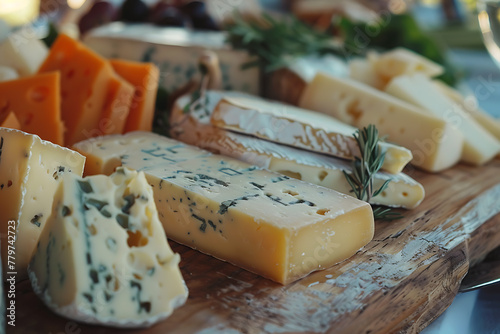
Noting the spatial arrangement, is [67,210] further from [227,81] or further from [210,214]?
[227,81]

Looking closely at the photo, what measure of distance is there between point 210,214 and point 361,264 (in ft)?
1.11

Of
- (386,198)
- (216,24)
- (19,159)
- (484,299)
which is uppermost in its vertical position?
(216,24)

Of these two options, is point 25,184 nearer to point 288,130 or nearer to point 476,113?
point 288,130

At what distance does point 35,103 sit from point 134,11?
1.07 meters

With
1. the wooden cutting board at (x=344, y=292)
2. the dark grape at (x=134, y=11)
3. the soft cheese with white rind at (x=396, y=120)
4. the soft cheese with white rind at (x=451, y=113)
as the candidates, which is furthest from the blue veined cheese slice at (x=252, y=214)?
the dark grape at (x=134, y=11)

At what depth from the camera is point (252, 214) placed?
113 cm

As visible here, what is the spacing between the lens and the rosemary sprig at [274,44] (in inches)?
85.7

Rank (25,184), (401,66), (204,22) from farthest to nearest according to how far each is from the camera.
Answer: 1. (204,22)
2. (401,66)
3. (25,184)

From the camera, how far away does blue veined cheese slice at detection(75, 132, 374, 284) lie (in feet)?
3.65

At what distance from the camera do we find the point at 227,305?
1027 mm

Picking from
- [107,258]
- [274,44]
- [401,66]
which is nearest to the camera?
[107,258]

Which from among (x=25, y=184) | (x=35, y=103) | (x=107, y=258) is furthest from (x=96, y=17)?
(x=107, y=258)

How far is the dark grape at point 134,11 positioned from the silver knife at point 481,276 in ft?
5.69

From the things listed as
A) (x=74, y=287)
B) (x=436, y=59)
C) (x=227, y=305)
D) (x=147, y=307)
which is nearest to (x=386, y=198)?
(x=227, y=305)
